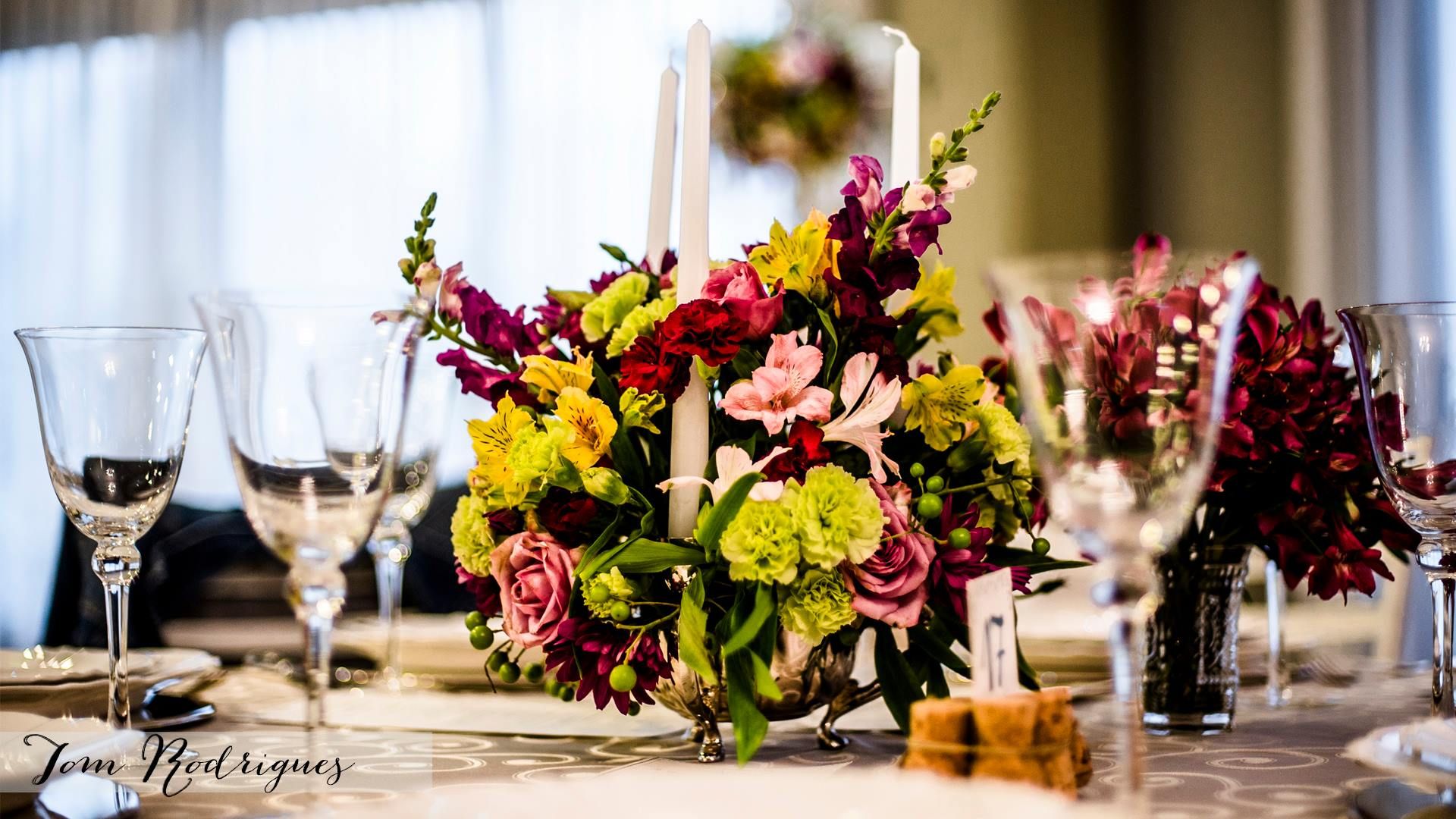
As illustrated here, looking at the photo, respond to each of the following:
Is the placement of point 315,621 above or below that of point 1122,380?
below

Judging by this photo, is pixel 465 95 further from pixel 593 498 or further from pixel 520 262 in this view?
pixel 593 498

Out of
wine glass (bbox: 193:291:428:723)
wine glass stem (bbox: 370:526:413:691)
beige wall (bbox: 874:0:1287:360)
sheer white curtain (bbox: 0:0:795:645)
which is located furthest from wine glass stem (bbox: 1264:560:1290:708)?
sheer white curtain (bbox: 0:0:795:645)

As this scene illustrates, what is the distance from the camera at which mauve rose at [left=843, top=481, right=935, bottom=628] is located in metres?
0.75

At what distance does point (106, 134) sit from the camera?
15.4 ft

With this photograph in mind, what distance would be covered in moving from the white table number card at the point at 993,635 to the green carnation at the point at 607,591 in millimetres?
229

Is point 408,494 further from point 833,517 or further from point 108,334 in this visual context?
point 833,517

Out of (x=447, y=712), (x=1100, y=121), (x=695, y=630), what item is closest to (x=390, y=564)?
(x=447, y=712)

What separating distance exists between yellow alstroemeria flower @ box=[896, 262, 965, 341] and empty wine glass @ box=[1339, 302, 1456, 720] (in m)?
0.28

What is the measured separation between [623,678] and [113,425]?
0.41 meters

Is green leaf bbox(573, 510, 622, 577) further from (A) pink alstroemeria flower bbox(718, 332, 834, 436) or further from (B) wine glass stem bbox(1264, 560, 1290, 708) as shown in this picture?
A: (B) wine glass stem bbox(1264, 560, 1290, 708)

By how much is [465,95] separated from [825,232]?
12.6ft

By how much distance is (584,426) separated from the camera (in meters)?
0.80

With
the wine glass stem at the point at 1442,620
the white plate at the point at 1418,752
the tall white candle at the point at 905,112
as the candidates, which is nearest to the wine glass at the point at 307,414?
the tall white candle at the point at 905,112

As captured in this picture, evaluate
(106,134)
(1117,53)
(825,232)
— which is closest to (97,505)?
(825,232)
